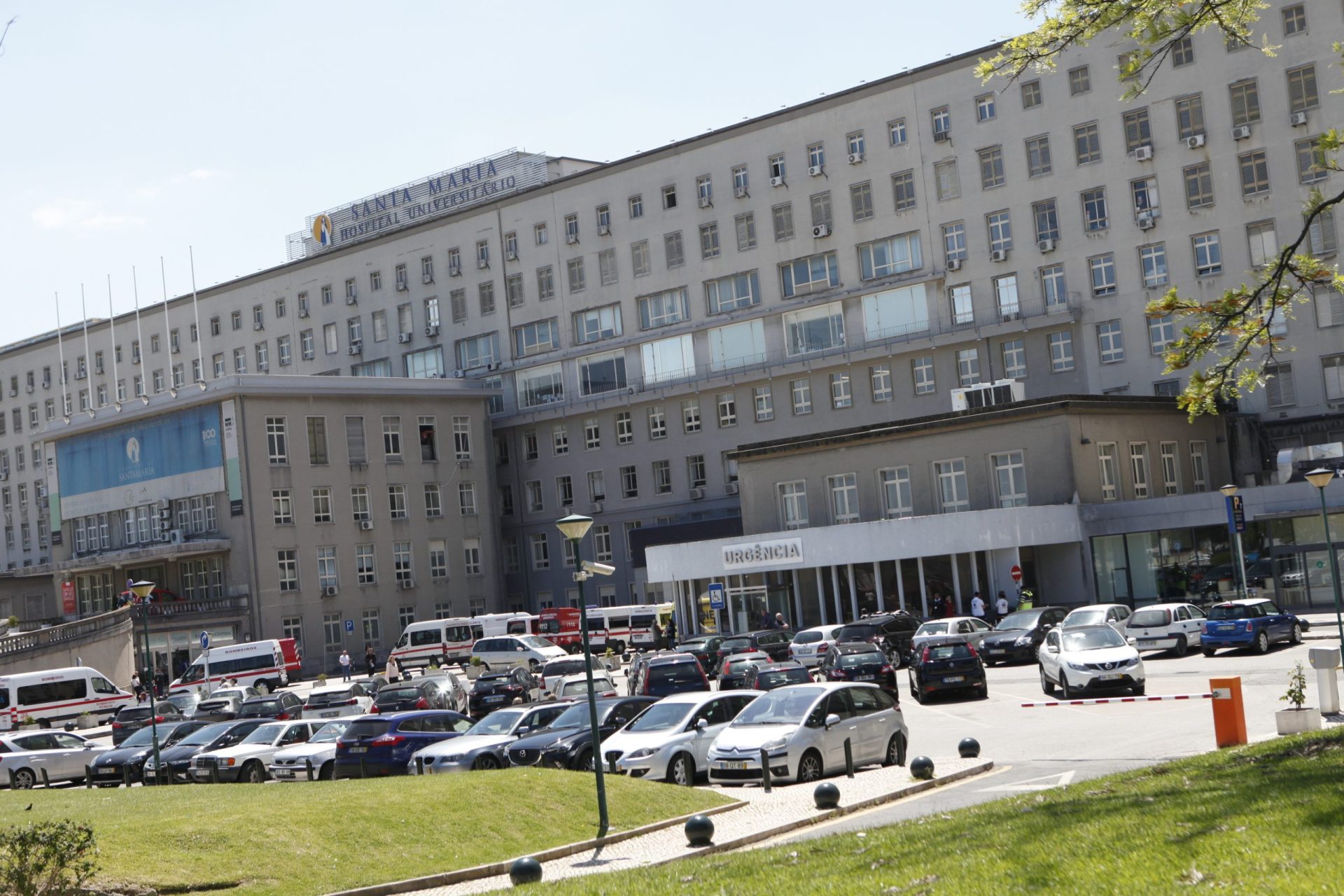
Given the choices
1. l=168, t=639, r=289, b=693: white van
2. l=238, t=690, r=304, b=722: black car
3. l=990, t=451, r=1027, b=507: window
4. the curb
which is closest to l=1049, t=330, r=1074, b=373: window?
l=990, t=451, r=1027, b=507: window

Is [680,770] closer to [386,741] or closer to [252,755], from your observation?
[386,741]

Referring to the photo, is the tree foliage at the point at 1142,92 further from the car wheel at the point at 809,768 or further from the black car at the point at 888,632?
the black car at the point at 888,632

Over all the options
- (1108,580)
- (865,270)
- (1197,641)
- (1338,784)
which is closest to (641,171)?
(865,270)

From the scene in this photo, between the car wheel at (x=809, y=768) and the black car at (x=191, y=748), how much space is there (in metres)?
15.2

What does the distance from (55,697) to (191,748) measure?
25.6 meters

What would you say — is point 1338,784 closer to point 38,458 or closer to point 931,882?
point 931,882

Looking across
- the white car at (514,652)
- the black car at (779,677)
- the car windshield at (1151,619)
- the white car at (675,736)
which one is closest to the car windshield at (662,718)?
the white car at (675,736)

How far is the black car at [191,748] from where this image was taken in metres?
32.0

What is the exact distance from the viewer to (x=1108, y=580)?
56375 mm

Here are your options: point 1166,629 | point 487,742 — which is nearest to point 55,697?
point 487,742

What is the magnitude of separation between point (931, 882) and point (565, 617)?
54885 millimetres

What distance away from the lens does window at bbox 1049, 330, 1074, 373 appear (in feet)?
219

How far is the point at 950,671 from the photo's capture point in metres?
34.2

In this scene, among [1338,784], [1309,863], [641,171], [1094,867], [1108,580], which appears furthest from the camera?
[641,171]
